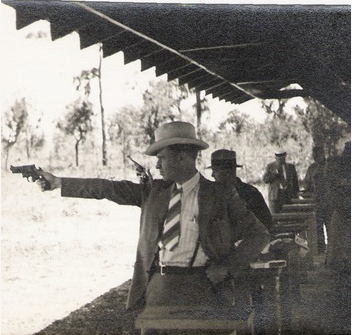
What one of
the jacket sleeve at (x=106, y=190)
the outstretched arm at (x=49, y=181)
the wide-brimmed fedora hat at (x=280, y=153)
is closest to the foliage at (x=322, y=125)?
the wide-brimmed fedora hat at (x=280, y=153)

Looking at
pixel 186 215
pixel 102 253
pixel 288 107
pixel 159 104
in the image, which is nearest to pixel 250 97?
pixel 288 107

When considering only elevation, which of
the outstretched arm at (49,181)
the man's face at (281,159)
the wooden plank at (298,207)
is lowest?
the wooden plank at (298,207)

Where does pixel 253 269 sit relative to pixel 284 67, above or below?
below

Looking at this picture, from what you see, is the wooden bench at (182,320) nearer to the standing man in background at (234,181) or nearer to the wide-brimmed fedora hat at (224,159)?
the standing man in background at (234,181)

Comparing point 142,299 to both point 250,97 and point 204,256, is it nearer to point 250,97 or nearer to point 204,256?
point 204,256

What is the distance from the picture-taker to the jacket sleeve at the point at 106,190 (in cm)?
414

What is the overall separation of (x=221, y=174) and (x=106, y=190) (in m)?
0.59

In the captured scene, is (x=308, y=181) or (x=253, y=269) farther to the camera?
(x=308, y=181)

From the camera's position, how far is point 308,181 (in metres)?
4.46

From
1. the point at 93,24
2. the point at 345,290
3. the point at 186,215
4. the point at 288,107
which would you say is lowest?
the point at 345,290

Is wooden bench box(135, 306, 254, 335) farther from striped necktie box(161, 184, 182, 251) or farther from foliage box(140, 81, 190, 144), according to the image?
foliage box(140, 81, 190, 144)

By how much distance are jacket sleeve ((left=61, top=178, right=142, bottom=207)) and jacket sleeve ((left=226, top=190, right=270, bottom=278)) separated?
19.3 inches

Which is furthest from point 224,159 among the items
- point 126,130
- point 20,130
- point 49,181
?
point 20,130

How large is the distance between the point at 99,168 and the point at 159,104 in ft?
1.50
